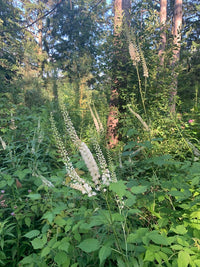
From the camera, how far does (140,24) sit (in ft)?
13.3

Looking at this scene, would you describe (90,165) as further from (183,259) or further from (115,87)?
(115,87)

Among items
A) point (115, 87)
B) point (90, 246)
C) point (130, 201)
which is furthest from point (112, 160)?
point (90, 246)

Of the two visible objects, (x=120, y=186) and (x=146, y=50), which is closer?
(x=120, y=186)

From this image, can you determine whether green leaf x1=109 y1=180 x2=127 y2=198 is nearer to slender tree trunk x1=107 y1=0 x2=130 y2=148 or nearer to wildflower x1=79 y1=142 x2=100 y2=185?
wildflower x1=79 y1=142 x2=100 y2=185

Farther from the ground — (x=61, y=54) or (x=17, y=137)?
(x=61, y=54)

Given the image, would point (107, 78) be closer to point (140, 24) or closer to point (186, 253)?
point (140, 24)

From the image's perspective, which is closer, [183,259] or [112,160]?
[183,259]

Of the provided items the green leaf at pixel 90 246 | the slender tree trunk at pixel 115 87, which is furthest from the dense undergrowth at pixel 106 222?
the slender tree trunk at pixel 115 87

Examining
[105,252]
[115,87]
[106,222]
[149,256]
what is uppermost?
[115,87]

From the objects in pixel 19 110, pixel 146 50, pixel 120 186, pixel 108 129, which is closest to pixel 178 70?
pixel 146 50

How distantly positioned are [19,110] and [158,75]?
400 cm

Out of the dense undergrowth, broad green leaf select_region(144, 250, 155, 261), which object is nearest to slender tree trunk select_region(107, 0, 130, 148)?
the dense undergrowth

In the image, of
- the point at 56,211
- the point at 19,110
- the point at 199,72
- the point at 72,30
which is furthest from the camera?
the point at 72,30

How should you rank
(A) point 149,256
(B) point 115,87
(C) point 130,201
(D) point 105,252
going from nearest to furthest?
(D) point 105,252
(A) point 149,256
(C) point 130,201
(B) point 115,87
